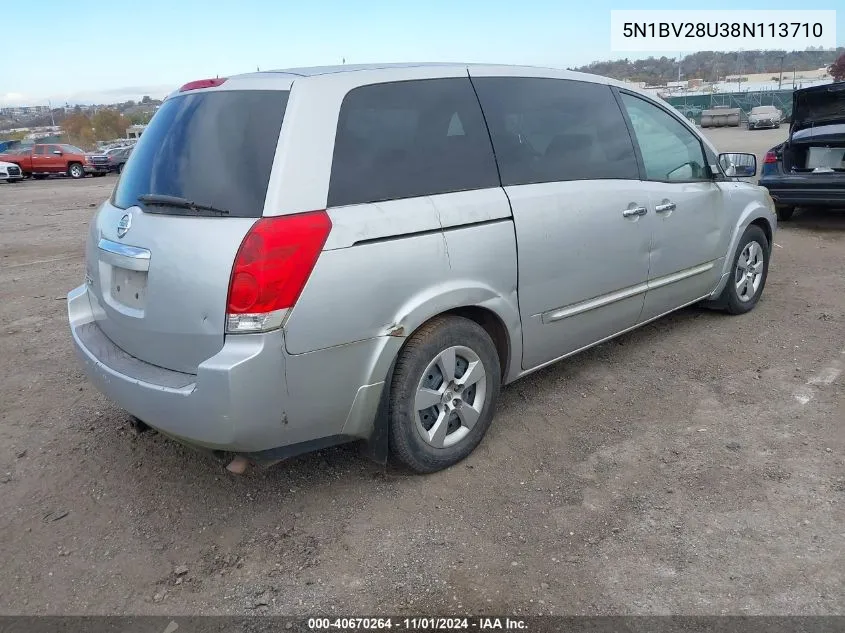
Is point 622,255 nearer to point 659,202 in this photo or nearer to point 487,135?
point 659,202

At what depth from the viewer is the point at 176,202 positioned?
8.99 ft

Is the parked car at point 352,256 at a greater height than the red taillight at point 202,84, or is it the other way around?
the red taillight at point 202,84

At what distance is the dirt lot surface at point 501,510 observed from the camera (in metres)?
2.43

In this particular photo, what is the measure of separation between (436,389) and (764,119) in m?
49.2

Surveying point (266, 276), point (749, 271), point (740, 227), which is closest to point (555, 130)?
point (266, 276)

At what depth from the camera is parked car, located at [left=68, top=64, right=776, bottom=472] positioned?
2.53 metres

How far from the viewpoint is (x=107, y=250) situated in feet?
9.79

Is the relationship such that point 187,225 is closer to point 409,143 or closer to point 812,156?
point 409,143

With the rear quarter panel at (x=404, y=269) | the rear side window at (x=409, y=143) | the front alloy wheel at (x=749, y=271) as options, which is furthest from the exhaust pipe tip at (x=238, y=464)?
the front alloy wheel at (x=749, y=271)

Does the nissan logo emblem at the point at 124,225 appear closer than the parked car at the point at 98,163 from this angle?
Yes

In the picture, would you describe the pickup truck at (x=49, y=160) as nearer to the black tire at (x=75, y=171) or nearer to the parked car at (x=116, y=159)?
the black tire at (x=75, y=171)

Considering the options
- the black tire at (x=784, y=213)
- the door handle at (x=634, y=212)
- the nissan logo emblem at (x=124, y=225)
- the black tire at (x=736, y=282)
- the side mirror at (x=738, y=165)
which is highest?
the nissan logo emblem at (x=124, y=225)

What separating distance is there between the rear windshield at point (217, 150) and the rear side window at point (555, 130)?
1176 mm

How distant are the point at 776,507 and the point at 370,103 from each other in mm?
2423
